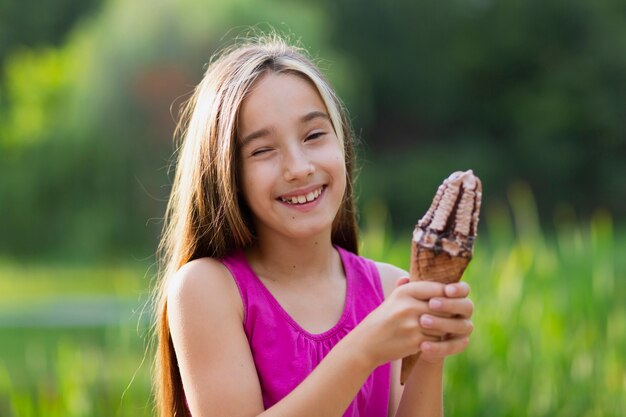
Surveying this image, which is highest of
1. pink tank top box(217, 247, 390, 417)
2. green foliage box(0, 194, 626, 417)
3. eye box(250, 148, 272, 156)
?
eye box(250, 148, 272, 156)

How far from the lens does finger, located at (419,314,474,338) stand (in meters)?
1.33

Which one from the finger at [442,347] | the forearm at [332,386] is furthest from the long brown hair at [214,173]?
the finger at [442,347]

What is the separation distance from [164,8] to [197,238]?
1116 cm

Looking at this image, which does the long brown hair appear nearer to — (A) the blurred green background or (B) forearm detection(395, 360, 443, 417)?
(A) the blurred green background

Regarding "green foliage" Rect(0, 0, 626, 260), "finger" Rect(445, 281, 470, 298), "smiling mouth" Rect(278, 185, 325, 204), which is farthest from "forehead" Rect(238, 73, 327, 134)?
"green foliage" Rect(0, 0, 626, 260)

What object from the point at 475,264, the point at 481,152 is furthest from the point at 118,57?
the point at 475,264

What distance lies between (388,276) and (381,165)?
49.1 feet

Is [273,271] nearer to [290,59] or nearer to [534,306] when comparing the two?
[290,59]

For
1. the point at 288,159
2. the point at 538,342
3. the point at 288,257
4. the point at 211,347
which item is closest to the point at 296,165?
the point at 288,159

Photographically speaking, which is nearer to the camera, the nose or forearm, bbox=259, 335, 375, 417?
forearm, bbox=259, 335, 375, 417

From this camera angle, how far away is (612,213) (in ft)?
56.3

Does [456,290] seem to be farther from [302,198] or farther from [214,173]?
[214,173]

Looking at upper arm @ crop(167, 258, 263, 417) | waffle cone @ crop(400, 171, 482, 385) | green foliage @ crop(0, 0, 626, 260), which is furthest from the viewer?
green foliage @ crop(0, 0, 626, 260)

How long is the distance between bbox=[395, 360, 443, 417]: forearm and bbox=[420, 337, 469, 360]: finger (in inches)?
8.7
